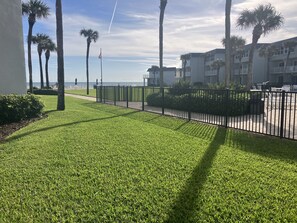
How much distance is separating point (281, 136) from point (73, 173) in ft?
18.4

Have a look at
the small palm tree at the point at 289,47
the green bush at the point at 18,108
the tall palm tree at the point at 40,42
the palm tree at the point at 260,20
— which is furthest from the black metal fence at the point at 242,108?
the small palm tree at the point at 289,47

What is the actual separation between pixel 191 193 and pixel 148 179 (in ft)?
2.74

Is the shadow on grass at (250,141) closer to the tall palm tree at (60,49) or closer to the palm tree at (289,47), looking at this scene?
the tall palm tree at (60,49)

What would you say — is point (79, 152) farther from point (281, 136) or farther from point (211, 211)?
point (281, 136)

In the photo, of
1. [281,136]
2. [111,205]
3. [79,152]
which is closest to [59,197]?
[111,205]

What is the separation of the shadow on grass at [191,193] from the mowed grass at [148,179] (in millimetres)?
13

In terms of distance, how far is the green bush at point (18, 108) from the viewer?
9.98 metres

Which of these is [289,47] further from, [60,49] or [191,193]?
[191,193]

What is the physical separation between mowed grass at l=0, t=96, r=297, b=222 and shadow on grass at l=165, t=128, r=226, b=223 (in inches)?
0.5

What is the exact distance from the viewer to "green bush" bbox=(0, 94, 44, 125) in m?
9.98

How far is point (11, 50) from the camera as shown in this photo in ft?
41.2

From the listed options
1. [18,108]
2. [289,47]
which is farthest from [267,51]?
[18,108]

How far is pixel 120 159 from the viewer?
5484 millimetres

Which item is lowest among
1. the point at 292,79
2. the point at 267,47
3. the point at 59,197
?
the point at 59,197
